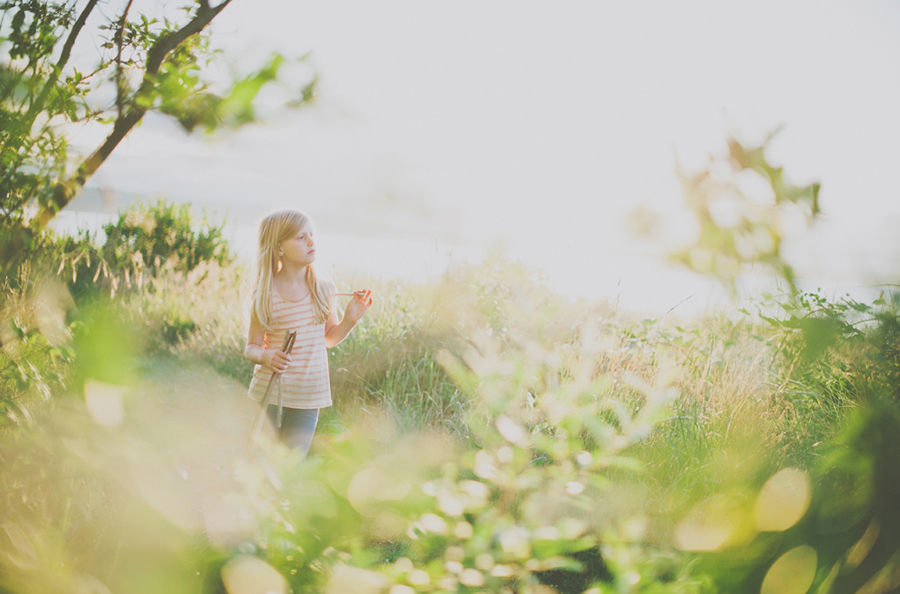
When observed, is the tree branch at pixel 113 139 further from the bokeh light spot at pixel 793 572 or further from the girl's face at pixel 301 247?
the girl's face at pixel 301 247

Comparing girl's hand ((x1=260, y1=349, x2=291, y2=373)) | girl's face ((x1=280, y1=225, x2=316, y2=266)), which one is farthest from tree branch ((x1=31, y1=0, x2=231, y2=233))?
girl's face ((x1=280, y1=225, x2=316, y2=266))

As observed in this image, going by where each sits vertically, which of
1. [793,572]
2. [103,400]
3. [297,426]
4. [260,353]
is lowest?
[297,426]

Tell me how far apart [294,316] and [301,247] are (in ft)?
1.27

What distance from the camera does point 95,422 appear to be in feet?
3.23

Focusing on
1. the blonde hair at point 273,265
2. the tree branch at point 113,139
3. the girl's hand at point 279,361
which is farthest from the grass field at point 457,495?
the blonde hair at point 273,265

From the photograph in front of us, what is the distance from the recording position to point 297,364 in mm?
2973

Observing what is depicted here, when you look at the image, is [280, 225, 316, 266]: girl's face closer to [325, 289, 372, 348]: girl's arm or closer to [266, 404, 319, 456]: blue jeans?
[325, 289, 372, 348]: girl's arm

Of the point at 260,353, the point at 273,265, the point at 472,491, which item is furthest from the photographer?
the point at 273,265

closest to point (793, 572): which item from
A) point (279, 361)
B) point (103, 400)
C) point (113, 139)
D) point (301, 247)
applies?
point (103, 400)

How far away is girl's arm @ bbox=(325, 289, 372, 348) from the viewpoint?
8.98 feet

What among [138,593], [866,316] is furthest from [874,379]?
[138,593]

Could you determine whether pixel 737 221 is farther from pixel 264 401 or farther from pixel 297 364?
pixel 297 364

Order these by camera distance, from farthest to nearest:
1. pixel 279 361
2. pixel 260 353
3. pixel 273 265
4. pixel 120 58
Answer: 1. pixel 273 265
2. pixel 260 353
3. pixel 279 361
4. pixel 120 58

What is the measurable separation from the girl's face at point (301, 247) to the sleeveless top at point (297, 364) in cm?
23
